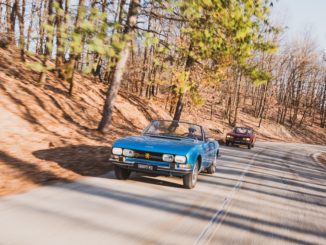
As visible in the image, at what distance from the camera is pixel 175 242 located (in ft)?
15.3

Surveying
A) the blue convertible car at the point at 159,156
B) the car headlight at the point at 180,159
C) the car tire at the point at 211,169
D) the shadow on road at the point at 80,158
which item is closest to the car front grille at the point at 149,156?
the blue convertible car at the point at 159,156

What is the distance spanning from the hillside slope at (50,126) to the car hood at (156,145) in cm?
123

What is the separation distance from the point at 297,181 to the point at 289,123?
52840 millimetres

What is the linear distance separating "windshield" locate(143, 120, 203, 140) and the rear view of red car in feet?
48.0

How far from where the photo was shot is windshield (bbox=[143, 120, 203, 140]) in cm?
916

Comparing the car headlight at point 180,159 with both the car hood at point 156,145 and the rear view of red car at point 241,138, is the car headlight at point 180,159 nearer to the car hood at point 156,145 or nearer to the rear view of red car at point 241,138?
the car hood at point 156,145

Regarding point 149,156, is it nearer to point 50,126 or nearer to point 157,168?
point 157,168

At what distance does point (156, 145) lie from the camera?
7.80 meters

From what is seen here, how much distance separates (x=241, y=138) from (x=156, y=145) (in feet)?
54.9

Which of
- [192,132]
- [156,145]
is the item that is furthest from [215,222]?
[192,132]

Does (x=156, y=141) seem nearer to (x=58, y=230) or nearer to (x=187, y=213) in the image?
(x=187, y=213)

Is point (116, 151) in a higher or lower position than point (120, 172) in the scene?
higher

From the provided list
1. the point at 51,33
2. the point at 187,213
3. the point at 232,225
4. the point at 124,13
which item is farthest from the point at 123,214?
the point at 124,13

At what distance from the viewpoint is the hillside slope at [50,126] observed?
8117 millimetres
